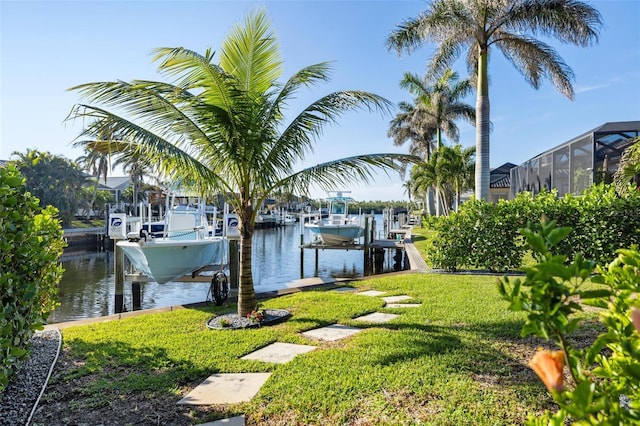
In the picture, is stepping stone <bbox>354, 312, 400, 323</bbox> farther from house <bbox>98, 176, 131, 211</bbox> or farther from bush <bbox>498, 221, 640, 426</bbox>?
house <bbox>98, 176, 131, 211</bbox>

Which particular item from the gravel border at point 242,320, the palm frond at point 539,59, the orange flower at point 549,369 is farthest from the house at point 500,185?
the orange flower at point 549,369

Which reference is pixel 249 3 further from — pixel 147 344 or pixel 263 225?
pixel 263 225

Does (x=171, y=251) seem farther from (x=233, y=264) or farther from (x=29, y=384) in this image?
(x=29, y=384)

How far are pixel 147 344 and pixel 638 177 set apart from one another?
14.4 metres

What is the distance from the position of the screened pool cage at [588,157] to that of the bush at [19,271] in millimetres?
12755

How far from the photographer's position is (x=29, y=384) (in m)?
3.73

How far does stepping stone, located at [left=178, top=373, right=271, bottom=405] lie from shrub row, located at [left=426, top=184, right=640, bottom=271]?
6.85 meters

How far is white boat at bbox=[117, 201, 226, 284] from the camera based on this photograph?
8.97 metres

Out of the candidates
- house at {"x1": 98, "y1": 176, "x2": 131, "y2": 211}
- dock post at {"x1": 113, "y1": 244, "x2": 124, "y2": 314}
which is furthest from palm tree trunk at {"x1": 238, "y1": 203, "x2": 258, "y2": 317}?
house at {"x1": 98, "y1": 176, "x2": 131, "y2": 211}

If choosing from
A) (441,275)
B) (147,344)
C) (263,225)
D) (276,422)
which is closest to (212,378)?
(276,422)

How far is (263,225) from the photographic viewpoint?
5456 cm

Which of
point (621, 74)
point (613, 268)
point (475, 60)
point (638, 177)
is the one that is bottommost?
point (613, 268)

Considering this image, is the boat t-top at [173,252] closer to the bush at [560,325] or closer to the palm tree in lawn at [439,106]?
the bush at [560,325]

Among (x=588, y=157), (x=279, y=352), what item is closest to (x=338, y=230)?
(x=588, y=157)
